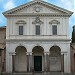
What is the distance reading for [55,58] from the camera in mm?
49531

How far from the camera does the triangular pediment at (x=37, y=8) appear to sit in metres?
48.0

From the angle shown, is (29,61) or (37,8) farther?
(37,8)

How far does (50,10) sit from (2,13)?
7.10 meters

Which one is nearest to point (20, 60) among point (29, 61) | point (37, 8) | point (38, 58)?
point (29, 61)

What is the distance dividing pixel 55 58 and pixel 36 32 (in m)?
5.01

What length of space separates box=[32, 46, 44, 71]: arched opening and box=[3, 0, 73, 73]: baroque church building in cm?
77

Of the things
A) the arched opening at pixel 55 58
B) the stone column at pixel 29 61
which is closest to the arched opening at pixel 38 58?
the arched opening at pixel 55 58

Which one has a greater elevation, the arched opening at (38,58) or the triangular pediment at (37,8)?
the triangular pediment at (37,8)

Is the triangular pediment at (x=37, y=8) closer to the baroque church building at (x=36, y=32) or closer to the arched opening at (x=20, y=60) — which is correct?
the baroque church building at (x=36, y=32)

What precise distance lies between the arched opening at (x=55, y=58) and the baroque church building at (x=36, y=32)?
394 mm

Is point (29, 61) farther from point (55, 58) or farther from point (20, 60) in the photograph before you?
point (55, 58)

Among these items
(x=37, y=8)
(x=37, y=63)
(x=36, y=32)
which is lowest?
(x=37, y=63)

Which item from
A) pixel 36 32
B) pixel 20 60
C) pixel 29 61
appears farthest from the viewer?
pixel 20 60

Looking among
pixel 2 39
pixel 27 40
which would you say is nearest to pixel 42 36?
pixel 27 40
